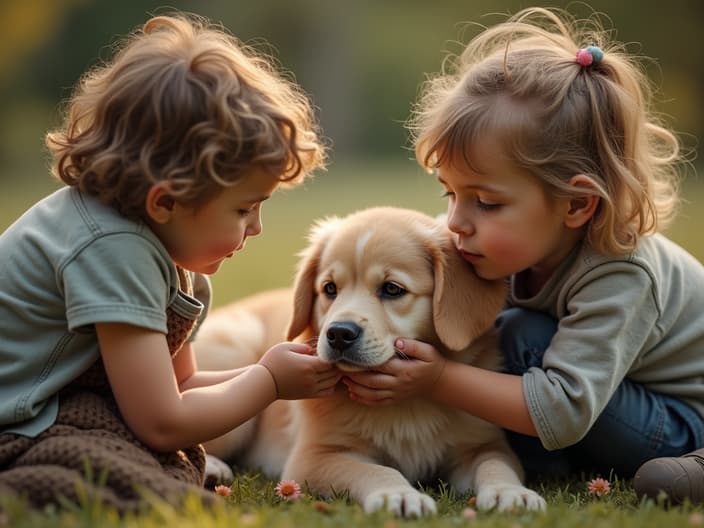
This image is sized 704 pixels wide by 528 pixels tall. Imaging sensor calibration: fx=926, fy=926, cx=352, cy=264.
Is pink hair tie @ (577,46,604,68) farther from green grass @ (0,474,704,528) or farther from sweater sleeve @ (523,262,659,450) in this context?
green grass @ (0,474,704,528)

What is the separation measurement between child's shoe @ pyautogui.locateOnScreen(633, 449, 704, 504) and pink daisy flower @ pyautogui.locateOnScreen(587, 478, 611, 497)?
147mm

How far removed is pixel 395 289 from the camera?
3.38 m

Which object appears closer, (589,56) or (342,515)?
(342,515)

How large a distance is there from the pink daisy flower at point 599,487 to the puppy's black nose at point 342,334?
969mm

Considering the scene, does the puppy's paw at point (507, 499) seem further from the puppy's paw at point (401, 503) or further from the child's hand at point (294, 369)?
the child's hand at point (294, 369)

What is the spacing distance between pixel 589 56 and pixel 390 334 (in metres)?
1.27

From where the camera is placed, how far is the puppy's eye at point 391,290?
337 cm

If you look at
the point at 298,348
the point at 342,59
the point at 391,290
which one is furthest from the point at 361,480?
the point at 342,59

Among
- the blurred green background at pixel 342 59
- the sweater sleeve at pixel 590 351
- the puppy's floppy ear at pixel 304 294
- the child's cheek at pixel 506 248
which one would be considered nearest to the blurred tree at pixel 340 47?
the blurred green background at pixel 342 59

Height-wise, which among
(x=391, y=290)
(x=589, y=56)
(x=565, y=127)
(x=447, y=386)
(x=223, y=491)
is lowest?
(x=223, y=491)

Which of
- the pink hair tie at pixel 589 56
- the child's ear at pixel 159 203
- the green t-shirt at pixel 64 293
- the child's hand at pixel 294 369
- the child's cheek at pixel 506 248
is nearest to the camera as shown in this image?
the green t-shirt at pixel 64 293

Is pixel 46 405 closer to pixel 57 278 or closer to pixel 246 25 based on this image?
pixel 57 278

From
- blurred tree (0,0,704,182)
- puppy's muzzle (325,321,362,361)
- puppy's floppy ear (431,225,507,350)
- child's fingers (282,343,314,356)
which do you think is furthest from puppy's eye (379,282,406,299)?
blurred tree (0,0,704,182)

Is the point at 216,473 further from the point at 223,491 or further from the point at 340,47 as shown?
the point at 340,47
